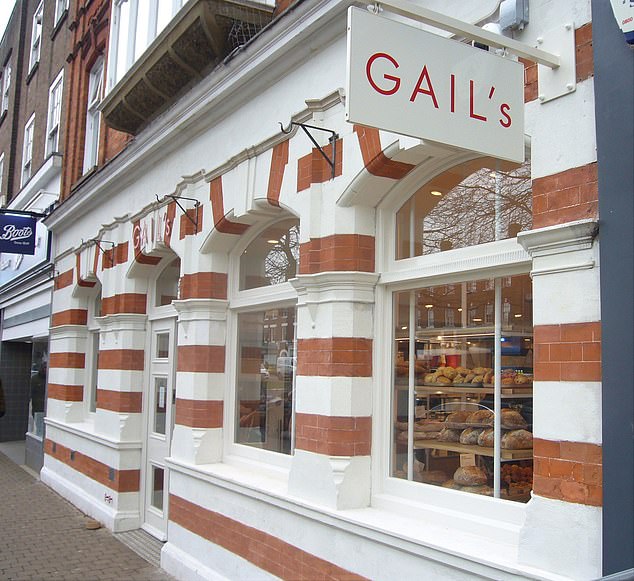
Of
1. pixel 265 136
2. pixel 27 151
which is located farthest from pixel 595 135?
pixel 27 151

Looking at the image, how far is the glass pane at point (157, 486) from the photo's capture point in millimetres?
8797

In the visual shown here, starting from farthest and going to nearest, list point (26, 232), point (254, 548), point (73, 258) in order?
1. point (26, 232)
2. point (73, 258)
3. point (254, 548)

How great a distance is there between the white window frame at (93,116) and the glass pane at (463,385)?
9.20 m

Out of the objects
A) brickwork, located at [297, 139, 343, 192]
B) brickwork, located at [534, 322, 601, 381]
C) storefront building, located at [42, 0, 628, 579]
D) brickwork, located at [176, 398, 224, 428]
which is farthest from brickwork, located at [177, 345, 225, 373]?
brickwork, located at [534, 322, 601, 381]

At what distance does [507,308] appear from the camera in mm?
4309

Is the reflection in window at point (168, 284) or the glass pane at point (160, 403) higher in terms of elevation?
the reflection in window at point (168, 284)

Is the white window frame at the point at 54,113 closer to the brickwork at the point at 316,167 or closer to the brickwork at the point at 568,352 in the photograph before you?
the brickwork at the point at 316,167

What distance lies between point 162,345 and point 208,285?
226 centimetres

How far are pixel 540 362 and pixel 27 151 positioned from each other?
56.7 ft

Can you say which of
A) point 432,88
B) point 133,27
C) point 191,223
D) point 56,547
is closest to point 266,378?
point 191,223

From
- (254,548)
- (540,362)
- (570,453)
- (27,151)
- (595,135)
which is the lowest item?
(254,548)

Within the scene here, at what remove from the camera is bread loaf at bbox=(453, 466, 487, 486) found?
14.5 ft

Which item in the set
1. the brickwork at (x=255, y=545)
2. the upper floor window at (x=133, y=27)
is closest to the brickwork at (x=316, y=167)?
the brickwork at (x=255, y=545)

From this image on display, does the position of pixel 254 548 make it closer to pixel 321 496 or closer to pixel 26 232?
pixel 321 496
